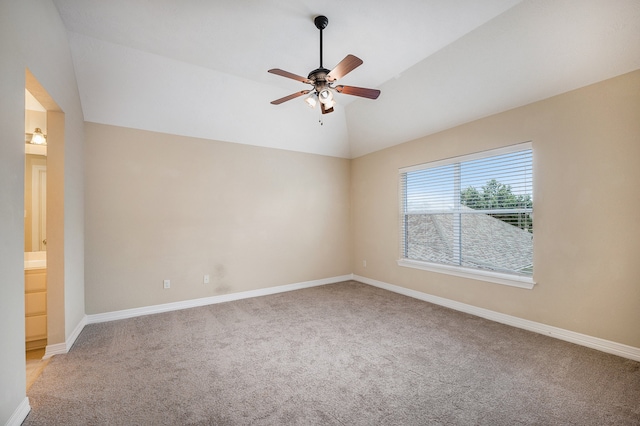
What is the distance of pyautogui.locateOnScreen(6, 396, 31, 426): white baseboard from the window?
4.38m

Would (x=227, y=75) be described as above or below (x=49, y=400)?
above

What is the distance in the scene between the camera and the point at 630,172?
8.25ft

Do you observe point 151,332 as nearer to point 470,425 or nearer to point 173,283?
point 173,283

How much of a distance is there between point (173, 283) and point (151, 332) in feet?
2.83

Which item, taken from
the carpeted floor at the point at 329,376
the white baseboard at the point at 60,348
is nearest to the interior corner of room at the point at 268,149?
the white baseboard at the point at 60,348

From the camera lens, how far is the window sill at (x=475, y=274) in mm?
3206

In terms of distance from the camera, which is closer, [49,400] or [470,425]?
[470,425]

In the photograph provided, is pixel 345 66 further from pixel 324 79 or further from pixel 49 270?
pixel 49 270

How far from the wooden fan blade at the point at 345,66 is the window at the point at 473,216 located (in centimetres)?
231

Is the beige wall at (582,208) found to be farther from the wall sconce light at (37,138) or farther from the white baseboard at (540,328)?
the wall sconce light at (37,138)

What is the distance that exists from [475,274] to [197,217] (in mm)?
3964

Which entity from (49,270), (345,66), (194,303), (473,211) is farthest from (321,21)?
(194,303)

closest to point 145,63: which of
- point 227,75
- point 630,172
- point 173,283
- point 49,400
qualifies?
point 227,75

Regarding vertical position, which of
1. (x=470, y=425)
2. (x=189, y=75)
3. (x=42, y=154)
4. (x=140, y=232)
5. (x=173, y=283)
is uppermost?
(x=189, y=75)
